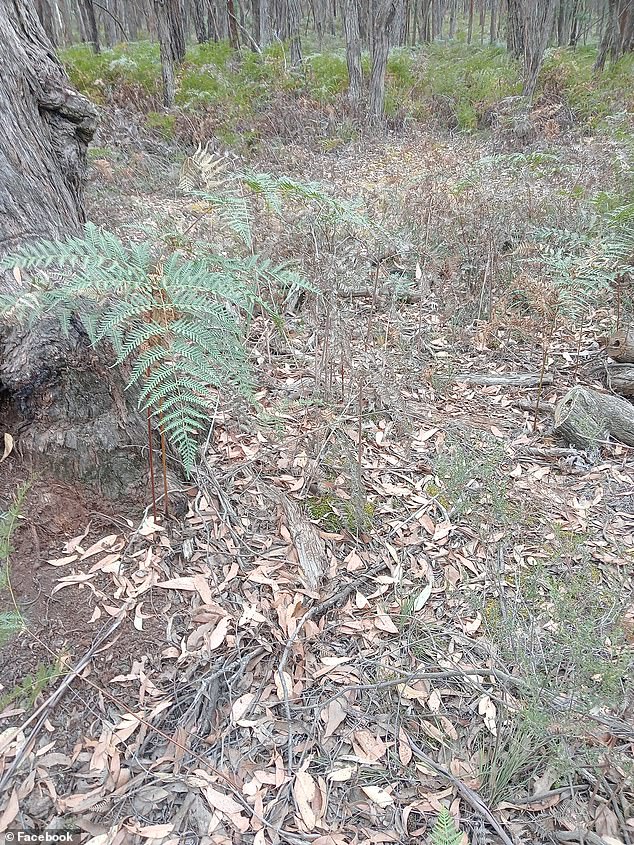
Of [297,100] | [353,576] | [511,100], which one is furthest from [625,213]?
[297,100]

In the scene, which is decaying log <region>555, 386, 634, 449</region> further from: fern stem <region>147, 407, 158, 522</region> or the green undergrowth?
the green undergrowth

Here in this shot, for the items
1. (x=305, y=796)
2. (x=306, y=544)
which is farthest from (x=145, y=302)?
(x=305, y=796)

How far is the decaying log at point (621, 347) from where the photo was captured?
3.52m

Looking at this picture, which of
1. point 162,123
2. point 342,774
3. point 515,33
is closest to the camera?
point 342,774

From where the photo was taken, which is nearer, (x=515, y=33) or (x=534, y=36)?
(x=534, y=36)

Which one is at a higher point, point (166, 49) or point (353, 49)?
point (166, 49)

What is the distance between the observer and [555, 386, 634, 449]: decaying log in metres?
3.04

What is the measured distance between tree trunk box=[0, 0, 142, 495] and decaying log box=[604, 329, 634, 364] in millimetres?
3045

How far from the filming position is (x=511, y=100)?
10.2 m

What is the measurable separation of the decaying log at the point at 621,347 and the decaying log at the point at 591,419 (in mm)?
456

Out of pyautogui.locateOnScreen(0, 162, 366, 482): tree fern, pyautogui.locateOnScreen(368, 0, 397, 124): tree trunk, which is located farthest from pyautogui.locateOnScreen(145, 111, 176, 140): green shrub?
pyautogui.locateOnScreen(0, 162, 366, 482): tree fern

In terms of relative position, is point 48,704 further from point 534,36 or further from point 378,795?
point 534,36

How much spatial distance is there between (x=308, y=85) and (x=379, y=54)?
1949 millimetres

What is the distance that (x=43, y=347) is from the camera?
78.8 inches
